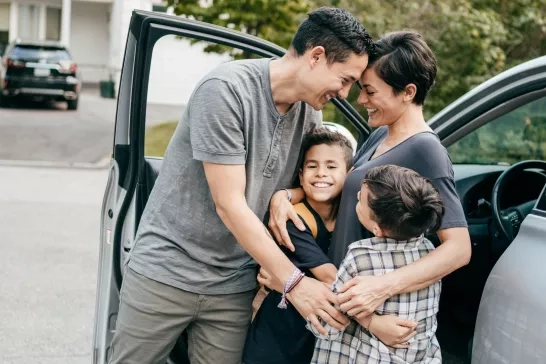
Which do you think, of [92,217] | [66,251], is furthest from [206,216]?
[92,217]

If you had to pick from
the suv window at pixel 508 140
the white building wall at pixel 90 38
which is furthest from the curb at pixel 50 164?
the white building wall at pixel 90 38

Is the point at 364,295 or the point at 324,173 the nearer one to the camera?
the point at 364,295

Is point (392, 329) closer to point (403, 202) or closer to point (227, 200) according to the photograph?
point (403, 202)

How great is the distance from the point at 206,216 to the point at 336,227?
1.40ft

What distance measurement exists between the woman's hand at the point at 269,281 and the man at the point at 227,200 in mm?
49

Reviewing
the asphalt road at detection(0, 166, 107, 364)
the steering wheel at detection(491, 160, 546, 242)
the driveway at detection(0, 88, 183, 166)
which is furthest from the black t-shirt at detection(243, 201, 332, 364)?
the driveway at detection(0, 88, 183, 166)

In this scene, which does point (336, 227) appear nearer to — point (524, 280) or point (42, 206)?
point (524, 280)

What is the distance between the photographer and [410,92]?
263 centimetres

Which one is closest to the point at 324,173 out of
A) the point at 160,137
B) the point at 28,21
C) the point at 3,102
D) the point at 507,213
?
the point at 507,213

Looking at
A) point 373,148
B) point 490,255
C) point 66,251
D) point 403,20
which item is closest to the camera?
point 373,148

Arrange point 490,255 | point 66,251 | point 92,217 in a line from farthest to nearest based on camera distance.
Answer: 1. point 92,217
2. point 66,251
3. point 490,255

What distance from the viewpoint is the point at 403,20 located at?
516 inches

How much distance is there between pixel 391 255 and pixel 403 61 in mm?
617

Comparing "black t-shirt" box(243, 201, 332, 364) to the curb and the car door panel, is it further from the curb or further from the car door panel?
the curb
